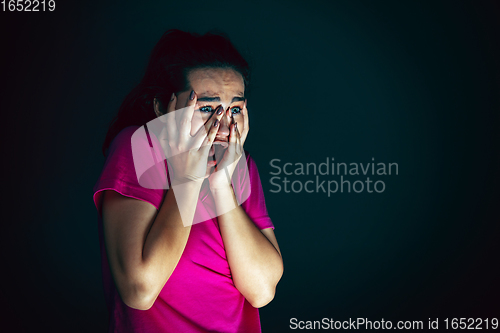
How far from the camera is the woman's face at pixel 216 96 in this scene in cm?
88

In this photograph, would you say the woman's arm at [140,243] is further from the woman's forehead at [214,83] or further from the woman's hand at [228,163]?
the woman's forehead at [214,83]

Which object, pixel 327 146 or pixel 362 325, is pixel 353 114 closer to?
pixel 327 146

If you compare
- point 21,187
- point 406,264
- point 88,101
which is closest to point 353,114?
point 406,264

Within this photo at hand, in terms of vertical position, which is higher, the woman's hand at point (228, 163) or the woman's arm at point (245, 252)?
the woman's hand at point (228, 163)

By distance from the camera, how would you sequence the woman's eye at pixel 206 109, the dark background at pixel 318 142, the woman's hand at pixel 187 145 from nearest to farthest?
the woman's hand at pixel 187 145
the woman's eye at pixel 206 109
the dark background at pixel 318 142

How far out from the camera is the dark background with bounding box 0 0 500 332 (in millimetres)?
1444

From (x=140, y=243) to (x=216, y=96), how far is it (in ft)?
1.42

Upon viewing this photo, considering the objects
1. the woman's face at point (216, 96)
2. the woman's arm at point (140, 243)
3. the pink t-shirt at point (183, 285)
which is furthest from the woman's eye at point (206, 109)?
the woman's arm at point (140, 243)

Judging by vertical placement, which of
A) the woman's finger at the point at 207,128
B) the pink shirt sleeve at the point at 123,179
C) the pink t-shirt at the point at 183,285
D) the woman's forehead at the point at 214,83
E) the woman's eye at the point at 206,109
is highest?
the woman's forehead at the point at 214,83

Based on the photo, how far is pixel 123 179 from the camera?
0.69 meters

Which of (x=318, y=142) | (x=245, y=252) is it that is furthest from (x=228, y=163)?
(x=318, y=142)

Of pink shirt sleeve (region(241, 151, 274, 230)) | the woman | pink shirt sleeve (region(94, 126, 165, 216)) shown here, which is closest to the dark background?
the woman

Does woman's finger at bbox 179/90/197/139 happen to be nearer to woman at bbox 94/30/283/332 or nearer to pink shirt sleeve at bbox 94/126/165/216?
woman at bbox 94/30/283/332

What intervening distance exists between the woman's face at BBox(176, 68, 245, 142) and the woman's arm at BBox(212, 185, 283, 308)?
0.19 metres
